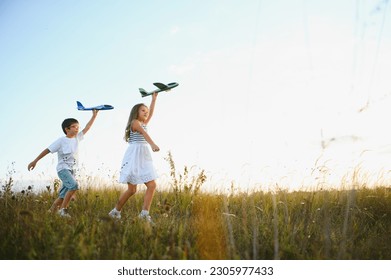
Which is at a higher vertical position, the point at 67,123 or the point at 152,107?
the point at 152,107

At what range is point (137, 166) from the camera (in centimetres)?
484

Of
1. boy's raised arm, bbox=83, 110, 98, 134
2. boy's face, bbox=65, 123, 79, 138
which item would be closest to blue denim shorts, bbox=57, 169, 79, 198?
boy's face, bbox=65, 123, 79, 138

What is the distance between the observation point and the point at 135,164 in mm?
4852

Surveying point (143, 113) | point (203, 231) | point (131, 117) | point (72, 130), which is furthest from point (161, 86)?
point (203, 231)

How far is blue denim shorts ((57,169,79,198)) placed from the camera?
16.9 feet

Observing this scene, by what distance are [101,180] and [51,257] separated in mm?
4184

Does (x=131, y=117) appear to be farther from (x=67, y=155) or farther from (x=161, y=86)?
(x=67, y=155)

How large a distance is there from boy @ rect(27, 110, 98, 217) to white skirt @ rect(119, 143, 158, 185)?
87 cm

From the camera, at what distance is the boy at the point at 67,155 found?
518cm

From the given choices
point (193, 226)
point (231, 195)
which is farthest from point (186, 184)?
point (193, 226)

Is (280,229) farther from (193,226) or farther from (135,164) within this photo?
(135,164)

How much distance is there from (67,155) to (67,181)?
0.43 meters

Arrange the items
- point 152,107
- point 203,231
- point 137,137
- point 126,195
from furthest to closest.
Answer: point 152,107 < point 137,137 < point 126,195 < point 203,231

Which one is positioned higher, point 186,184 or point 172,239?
point 186,184
